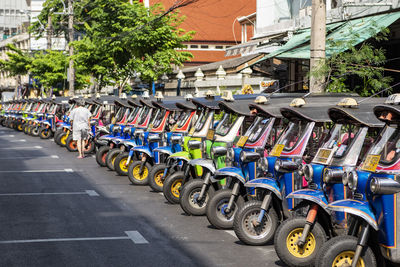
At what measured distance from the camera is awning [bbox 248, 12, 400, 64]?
15391mm

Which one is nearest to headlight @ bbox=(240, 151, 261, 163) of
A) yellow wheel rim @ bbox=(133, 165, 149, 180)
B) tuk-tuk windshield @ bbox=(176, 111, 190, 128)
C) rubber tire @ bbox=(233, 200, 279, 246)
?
rubber tire @ bbox=(233, 200, 279, 246)

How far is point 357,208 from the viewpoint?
6586 millimetres

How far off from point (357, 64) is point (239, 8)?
122 ft

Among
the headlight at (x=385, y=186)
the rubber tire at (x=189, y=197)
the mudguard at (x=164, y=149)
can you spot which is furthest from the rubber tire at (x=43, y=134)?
the headlight at (x=385, y=186)

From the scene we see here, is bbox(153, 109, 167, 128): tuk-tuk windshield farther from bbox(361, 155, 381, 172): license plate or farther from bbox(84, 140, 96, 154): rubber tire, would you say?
bbox(361, 155, 381, 172): license plate

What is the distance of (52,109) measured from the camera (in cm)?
3159

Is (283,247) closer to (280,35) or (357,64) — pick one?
(357,64)

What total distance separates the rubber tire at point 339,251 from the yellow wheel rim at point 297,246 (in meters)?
→ 0.87

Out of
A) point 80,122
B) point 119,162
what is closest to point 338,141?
point 119,162

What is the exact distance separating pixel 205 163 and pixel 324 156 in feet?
10.5

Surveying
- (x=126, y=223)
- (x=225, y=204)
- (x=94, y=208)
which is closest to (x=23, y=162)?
(x=94, y=208)

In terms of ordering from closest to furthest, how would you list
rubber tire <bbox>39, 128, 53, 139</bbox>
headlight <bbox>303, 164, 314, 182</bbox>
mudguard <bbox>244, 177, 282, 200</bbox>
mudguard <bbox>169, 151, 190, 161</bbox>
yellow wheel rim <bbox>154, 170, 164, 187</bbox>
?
headlight <bbox>303, 164, 314, 182</bbox> < mudguard <bbox>244, 177, 282, 200</bbox> < mudguard <bbox>169, 151, 190, 161</bbox> < yellow wheel rim <bbox>154, 170, 164, 187</bbox> < rubber tire <bbox>39, 128, 53, 139</bbox>

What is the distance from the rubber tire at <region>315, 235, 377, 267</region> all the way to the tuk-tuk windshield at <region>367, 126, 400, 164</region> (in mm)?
897

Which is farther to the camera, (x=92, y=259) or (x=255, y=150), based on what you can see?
(x=255, y=150)
